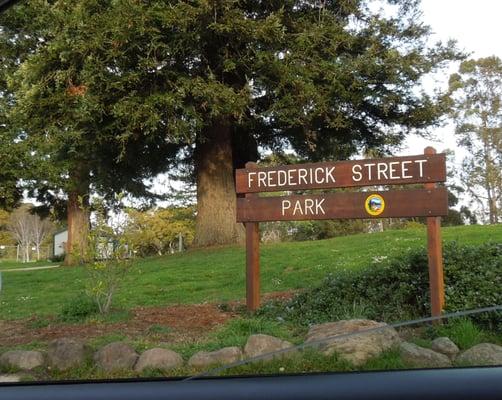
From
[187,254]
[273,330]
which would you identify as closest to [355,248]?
[187,254]

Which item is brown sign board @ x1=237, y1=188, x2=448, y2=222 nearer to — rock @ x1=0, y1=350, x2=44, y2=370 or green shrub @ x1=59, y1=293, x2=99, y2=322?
green shrub @ x1=59, y1=293, x2=99, y2=322

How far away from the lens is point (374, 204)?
714 centimetres

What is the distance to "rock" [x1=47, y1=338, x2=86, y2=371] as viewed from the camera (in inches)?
213

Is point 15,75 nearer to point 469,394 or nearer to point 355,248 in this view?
point 355,248

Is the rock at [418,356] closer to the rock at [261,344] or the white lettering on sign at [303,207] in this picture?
the rock at [261,344]

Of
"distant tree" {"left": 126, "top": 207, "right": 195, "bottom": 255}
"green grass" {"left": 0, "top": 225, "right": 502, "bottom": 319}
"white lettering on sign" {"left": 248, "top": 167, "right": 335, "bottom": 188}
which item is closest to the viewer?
"white lettering on sign" {"left": 248, "top": 167, "right": 335, "bottom": 188}

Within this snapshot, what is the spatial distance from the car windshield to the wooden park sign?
26 millimetres

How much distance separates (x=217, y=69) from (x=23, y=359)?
38.6 ft

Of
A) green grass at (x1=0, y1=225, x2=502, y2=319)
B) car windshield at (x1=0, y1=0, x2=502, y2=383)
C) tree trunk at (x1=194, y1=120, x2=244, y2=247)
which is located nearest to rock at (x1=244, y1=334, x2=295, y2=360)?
car windshield at (x1=0, y1=0, x2=502, y2=383)

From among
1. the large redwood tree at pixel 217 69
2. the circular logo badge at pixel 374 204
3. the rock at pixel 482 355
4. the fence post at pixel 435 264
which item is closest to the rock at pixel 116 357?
the rock at pixel 482 355

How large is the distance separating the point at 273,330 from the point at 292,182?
198 cm

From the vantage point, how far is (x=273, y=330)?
6.48m

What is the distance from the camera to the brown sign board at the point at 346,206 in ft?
22.4

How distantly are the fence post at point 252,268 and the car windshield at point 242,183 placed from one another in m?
0.03
